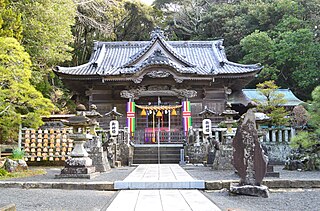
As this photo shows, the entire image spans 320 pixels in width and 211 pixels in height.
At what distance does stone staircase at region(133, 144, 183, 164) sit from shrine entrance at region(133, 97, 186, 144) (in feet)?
6.86

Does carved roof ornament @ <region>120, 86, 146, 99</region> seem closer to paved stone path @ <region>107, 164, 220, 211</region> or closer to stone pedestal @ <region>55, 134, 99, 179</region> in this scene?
stone pedestal @ <region>55, 134, 99, 179</region>

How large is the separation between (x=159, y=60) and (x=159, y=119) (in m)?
3.95

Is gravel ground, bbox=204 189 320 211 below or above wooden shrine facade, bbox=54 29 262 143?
below

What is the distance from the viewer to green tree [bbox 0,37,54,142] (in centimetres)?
1044

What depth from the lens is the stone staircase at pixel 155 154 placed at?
13.8 meters

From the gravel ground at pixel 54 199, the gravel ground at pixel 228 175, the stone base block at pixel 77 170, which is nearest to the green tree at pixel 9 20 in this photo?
the stone base block at pixel 77 170

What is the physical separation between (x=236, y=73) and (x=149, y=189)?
43.2 ft

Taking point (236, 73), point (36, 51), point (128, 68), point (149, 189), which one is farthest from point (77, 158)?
point (236, 73)

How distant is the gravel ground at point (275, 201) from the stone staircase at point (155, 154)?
783 cm

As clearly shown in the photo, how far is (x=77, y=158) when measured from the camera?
8031 millimetres

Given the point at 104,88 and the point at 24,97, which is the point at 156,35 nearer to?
the point at 104,88

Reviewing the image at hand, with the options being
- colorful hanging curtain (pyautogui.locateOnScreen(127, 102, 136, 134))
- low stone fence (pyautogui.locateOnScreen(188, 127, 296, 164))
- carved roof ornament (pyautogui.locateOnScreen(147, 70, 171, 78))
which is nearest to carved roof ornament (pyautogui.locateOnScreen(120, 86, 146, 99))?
colorful hanging curtain (pyautogui.locateOnScreen(127, 102, 136, 134))

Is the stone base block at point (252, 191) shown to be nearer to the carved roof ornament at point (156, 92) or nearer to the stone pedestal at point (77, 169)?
the stone pedestal at point (77, 169)

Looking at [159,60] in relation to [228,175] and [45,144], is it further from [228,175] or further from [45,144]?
[228,175]
